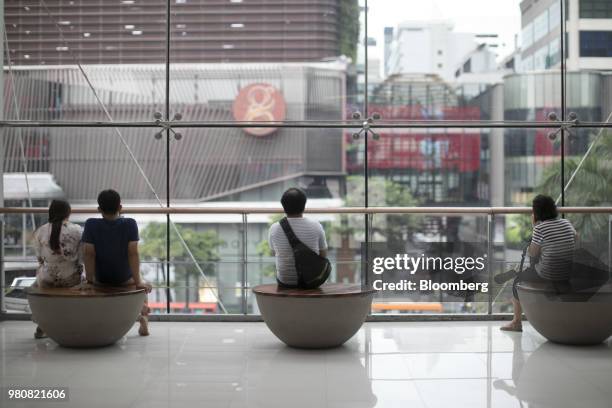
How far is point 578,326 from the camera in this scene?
3385mm

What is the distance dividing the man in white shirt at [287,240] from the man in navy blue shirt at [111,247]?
0.65 meters

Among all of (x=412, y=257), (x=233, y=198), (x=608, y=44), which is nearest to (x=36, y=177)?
(x=233, y=198)

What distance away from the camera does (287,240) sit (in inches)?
134

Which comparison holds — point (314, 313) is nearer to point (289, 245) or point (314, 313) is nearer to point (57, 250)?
point (289, 245)

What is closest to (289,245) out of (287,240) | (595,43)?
(287,240)

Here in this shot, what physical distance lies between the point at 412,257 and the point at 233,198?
557 inches

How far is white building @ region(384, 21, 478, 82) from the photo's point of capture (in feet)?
70.9

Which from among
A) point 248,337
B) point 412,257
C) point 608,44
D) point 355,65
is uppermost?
point 355,65

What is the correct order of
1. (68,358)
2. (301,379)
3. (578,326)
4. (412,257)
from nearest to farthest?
(301,379), (68,358), (578,326), (412,257)

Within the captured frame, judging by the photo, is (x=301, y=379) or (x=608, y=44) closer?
(x=301, y=379)

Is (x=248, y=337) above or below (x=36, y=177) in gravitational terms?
below

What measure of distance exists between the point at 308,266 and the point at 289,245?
136 mm

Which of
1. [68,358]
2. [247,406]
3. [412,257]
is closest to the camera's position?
[247,406]

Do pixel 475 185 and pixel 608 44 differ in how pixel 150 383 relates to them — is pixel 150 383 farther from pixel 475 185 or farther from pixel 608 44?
pixel 475 185
